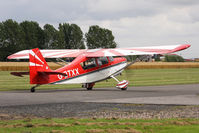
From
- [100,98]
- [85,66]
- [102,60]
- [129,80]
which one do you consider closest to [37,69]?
[85,66]

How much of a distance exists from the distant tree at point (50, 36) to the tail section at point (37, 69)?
69131mm

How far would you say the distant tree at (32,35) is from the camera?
290 feet

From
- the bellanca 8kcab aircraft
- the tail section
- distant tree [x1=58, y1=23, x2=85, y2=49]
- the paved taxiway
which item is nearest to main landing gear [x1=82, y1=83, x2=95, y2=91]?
the bellanca 8kcab aircraft

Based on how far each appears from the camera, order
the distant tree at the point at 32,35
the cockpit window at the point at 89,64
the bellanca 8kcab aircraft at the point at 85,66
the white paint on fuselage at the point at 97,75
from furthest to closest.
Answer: the distant tree at the point at 32,35
the cockpit window at the point at 89,64
the white paint on fuselage at the point at 97,75
the bellanca 8kcab aircraft at the point at 85,66

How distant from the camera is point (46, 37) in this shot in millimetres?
91688

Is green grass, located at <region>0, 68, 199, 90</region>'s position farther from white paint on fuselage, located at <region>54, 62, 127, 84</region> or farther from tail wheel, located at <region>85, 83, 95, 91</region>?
tail wheel, located at <region>85, 83, 95, 91</region>

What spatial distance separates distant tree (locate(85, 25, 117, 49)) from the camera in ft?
315

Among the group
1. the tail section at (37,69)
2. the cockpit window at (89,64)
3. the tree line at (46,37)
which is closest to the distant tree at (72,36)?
the tree line at (46,37)

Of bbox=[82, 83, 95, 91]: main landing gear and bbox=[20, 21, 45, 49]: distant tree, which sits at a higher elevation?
bbox=[20, 21, 45, 49]: distant tree

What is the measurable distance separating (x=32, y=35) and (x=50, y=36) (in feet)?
15.1

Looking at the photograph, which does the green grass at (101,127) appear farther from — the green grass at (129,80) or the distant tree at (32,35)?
the distant tree at (32,35)

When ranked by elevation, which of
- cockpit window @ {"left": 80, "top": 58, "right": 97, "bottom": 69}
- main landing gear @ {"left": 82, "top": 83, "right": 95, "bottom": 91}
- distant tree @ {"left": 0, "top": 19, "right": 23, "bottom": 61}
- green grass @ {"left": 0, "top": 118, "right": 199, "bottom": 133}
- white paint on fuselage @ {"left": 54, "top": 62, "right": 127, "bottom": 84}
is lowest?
green grass @ {"left": 0, "top": 118, "right": 199, "bottom": 133}

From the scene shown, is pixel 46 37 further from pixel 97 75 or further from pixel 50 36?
pixel 97 75

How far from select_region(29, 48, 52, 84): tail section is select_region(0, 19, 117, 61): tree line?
62404mm
